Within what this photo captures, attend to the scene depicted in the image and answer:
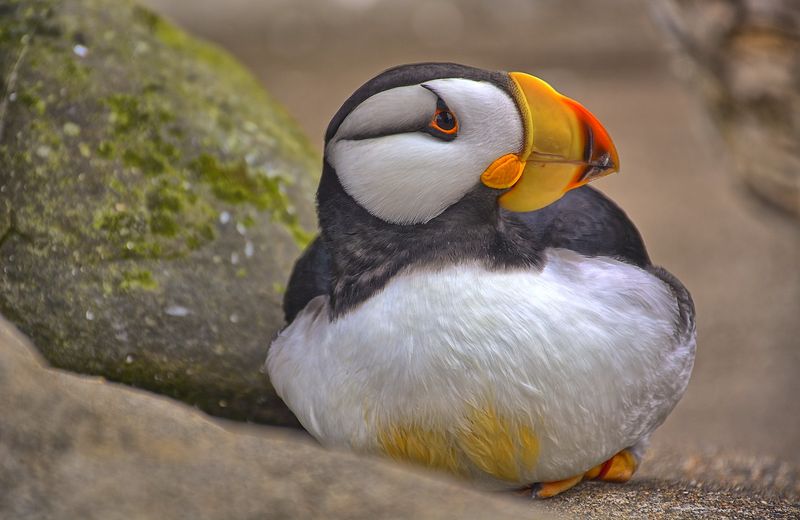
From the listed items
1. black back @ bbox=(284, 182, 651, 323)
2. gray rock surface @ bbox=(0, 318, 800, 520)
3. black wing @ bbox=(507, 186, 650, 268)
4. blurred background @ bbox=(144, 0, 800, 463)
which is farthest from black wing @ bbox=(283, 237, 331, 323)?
blurred background @ bbox=(144, 0, 800, 463)

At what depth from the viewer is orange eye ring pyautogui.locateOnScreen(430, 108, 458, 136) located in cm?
202

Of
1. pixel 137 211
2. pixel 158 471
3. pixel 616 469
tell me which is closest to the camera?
pixel 158 471

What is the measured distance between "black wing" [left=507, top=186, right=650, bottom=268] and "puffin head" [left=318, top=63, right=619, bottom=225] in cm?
18

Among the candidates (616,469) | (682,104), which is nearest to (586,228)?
(616,469)

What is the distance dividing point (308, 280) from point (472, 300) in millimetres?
611

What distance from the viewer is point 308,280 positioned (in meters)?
2.50

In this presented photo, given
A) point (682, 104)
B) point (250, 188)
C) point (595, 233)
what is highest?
point (682, 104)

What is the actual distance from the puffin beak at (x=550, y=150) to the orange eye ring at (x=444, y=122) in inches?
4.2

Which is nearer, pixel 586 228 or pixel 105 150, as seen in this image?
pixel 586 228

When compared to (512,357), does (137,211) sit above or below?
below

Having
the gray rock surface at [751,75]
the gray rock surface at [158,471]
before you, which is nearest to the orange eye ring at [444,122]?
the gray rock surface at [158,471]

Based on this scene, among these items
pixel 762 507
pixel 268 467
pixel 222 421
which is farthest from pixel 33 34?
pixel 762 507

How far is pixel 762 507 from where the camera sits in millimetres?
2252

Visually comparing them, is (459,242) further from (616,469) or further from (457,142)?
(616,469)
